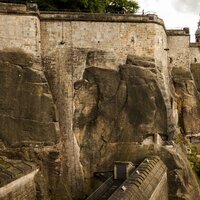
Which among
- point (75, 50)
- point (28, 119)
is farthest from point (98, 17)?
point (28, 119)

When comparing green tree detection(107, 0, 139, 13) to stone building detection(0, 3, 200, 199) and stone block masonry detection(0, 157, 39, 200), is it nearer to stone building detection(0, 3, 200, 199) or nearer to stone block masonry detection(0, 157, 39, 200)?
stone building detection(0, 3, 200, 199)

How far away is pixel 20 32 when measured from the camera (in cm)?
2291

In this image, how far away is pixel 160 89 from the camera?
25.2 metres

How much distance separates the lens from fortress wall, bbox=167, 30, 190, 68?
3244cm

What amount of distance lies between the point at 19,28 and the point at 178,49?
46.9 feet

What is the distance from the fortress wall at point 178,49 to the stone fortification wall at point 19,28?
12.8 m

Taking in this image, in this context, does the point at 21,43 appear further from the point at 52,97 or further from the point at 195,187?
the point at 195,187

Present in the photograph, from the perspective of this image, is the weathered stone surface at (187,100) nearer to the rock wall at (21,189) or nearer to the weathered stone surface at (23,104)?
the weathered stone surface at (23,104)

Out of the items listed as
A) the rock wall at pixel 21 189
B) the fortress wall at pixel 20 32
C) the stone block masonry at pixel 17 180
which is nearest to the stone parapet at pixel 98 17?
the fortress wall at pixel 20 32

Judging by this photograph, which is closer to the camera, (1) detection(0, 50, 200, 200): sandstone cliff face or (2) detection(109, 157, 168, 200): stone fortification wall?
(2) detection(109, 157, 168, 200): stone fortification wall

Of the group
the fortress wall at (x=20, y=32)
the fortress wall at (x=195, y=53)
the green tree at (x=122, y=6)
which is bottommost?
the fortress wall at (x=195, y=53)

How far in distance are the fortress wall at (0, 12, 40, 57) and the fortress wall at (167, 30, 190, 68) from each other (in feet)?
42.1

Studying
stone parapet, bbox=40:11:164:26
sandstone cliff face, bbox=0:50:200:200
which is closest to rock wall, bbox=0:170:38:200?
sandstone cliff face, bbox=0:50:200:200

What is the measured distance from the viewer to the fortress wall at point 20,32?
22.6m
